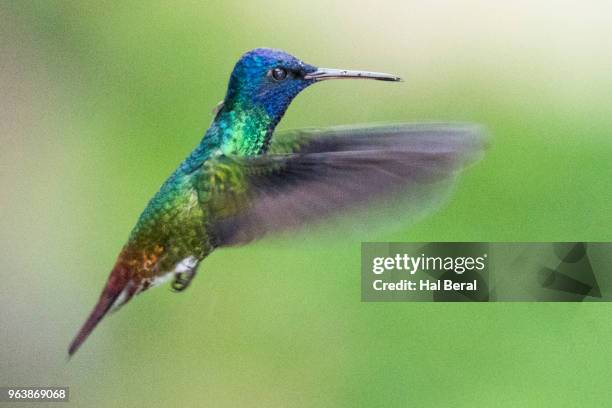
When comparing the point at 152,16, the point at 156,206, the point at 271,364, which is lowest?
the point at 271,364

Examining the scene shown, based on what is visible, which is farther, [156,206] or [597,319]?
[597,319]

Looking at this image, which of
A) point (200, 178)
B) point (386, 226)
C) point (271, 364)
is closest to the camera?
point (386, 226)

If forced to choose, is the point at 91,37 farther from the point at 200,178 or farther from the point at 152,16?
the point at 200,178

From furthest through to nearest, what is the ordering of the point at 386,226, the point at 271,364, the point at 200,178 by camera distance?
the point at 271,364 → the point at 200,178 → the point at 386,226

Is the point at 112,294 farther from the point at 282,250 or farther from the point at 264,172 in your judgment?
the point at 282,250

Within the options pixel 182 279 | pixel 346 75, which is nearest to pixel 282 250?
pixel 182 279

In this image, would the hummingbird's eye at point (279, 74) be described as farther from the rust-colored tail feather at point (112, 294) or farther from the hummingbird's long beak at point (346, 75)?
the rust-colored tail feather at point (112, 294)

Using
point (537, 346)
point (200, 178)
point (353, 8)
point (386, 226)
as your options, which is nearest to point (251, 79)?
point (200, 178)

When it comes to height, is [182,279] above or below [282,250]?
below
